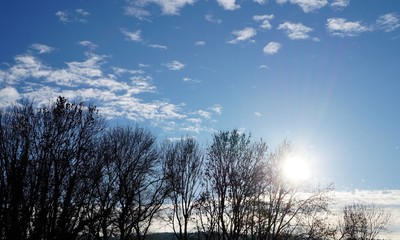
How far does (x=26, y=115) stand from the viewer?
2195 cm

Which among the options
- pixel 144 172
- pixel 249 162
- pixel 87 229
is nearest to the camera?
pixel 87 229

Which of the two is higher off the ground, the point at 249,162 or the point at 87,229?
the point at 249,162

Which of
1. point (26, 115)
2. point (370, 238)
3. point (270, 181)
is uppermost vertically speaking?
point (26, 115)

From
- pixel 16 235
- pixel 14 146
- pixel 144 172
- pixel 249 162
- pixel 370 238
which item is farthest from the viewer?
pixel 370 238

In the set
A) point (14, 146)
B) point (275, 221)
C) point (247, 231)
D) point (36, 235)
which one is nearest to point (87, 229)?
point (36, 235)

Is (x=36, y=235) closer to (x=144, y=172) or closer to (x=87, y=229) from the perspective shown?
(x=87, y=229)

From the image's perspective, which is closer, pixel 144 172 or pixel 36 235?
pixel 36 235

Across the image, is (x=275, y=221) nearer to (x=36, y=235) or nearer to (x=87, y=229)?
(x=87, y=229)

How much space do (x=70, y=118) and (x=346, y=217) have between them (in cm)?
4058

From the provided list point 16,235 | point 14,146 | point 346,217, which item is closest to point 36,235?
point 16,235

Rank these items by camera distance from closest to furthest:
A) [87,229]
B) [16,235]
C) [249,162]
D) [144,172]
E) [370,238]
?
1. [16,235]
2. [87,229]
3. [249,162]
4. [144,172]
5. [370,238]

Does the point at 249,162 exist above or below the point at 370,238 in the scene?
above

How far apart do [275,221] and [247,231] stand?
229cm

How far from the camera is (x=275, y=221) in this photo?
1260 inches
